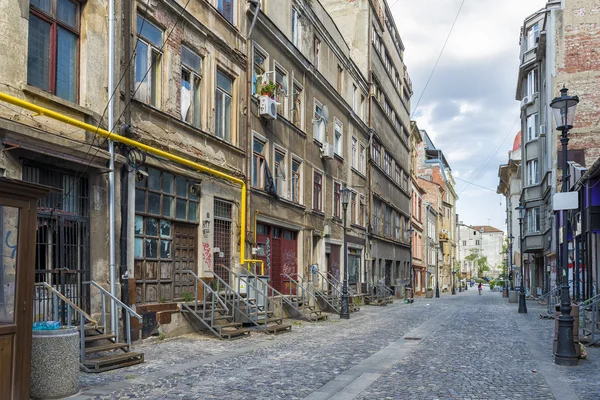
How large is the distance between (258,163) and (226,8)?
16.7 feet

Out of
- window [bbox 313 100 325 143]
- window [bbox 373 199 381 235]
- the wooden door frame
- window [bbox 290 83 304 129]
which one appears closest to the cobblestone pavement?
the wooden door frame

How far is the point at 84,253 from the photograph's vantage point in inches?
456

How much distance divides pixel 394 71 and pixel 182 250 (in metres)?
33.5

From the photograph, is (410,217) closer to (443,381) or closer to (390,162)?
(390,162)

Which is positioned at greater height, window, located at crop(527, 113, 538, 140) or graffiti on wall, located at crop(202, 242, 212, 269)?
window, located at crop(527, 113, 538, 140)

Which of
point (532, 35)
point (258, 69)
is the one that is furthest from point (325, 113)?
point (532, 35)

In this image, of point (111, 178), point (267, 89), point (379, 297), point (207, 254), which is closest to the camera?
point (111, 178)

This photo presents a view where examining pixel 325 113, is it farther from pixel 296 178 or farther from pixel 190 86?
pixel 190 86

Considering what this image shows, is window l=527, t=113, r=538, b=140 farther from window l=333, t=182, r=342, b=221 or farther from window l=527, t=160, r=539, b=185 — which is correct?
window l=333, t=182, r=342, b=221

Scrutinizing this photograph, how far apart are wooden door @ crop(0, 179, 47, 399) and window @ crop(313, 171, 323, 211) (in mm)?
19331

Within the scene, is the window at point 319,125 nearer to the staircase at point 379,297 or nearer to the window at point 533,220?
the staircase at point 379,297

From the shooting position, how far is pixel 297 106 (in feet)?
79.7

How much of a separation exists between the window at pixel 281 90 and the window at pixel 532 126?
84.2 ft

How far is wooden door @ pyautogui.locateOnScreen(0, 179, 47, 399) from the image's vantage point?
670 centimetres
